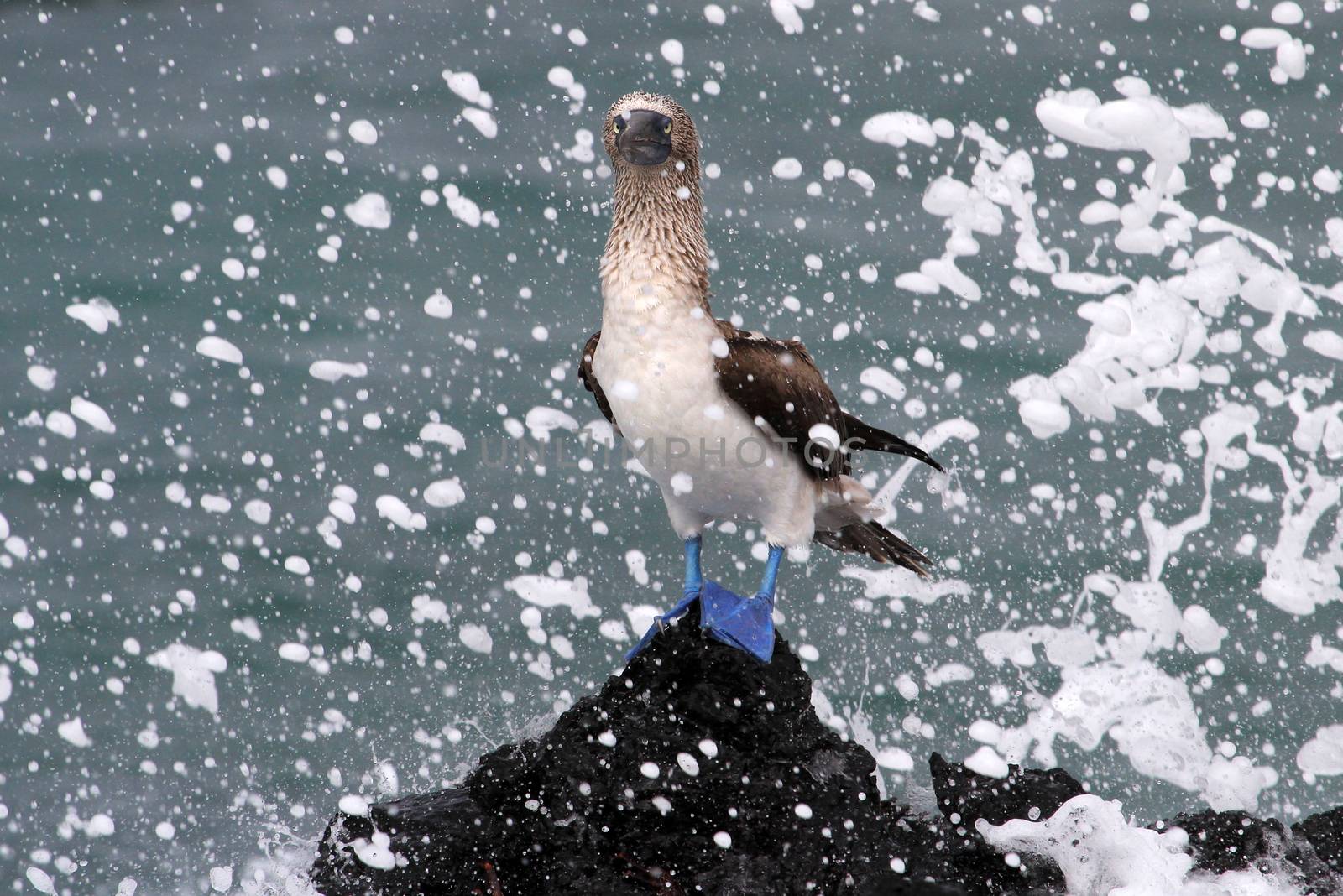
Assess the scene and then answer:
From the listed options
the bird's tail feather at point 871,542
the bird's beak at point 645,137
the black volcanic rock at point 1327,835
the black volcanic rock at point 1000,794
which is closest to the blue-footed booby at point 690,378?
the bird's beak at point 645,137

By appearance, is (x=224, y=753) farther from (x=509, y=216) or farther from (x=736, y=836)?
(x=509, y=216)

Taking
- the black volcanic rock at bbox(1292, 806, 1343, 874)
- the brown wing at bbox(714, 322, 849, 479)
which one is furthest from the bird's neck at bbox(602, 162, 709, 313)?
the black volcanic rock at bbox(1292, 806, 1343, 874)

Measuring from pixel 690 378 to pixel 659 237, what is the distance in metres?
0.52

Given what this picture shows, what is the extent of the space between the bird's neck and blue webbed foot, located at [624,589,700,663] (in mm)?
1021

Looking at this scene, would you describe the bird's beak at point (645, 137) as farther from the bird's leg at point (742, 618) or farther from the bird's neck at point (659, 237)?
the bird's leg at point (742, 618)

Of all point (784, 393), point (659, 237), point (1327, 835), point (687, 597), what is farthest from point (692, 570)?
point (1327, 835)

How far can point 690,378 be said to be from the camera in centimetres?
440

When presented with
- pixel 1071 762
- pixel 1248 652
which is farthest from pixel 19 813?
pixel 1248 652

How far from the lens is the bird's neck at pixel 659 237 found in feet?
14.7

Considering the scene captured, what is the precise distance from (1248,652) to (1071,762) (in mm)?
1403

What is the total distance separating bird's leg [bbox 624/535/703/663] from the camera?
4.50 metres

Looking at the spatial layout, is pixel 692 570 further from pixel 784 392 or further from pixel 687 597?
pixel 784 392

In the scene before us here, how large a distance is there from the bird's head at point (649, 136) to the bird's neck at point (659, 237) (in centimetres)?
3

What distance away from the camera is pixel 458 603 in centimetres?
804
